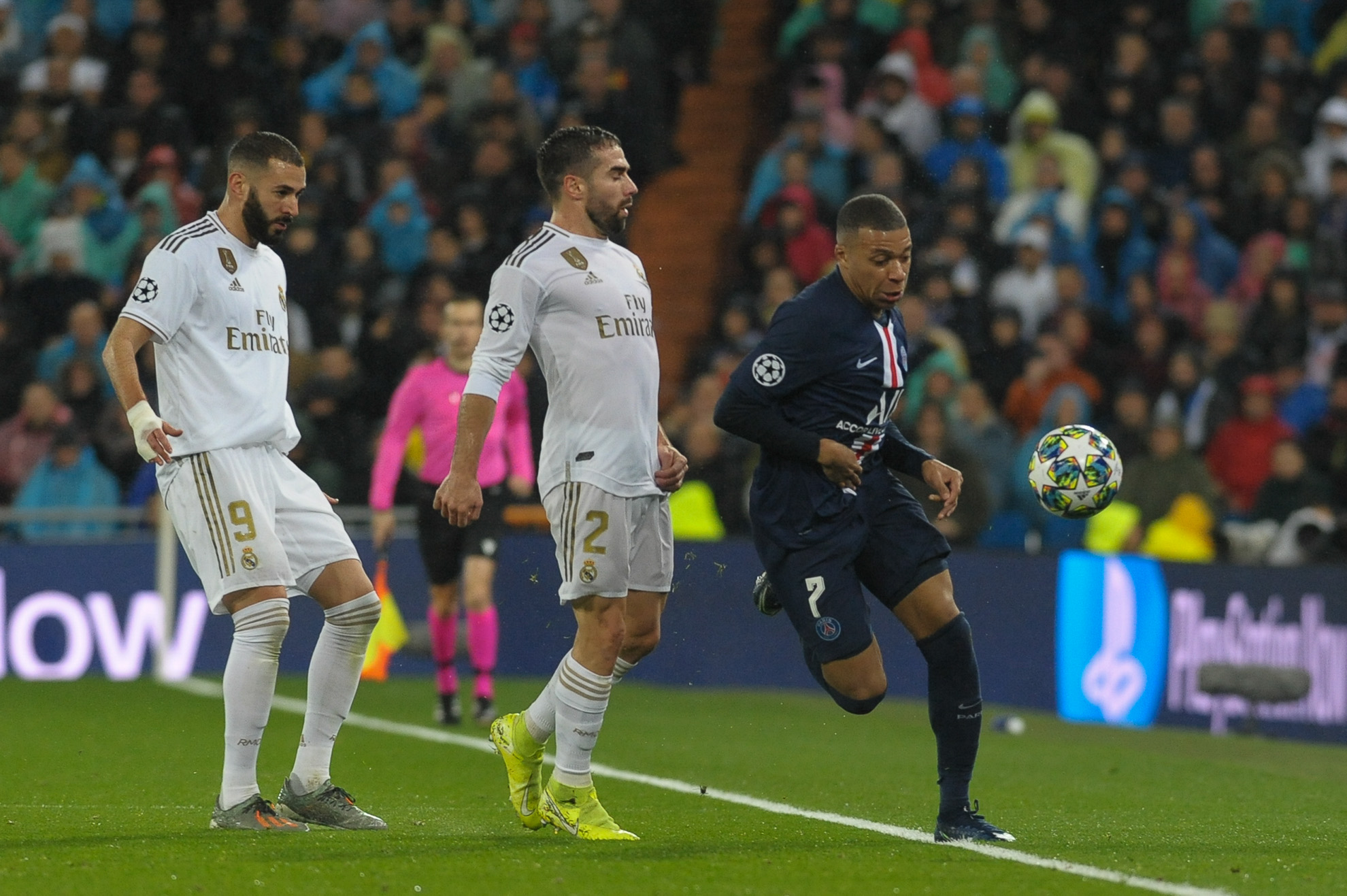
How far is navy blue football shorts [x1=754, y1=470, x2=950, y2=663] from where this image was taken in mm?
6703

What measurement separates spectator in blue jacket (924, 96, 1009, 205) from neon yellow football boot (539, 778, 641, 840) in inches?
389

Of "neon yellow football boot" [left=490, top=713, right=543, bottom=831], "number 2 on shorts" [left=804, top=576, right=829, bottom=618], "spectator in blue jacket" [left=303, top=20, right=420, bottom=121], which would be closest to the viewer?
"number 2 on shorts" [left=804, top=576, right=829, bottom=618]

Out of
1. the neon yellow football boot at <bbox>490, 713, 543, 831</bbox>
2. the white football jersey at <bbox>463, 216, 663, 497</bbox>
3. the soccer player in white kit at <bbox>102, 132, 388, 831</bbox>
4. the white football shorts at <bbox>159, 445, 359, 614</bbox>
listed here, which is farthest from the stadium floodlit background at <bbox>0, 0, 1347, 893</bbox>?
the white football jersey at <bbox>463, 216, 663, 497</bbox>

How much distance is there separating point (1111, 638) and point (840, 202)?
507 centimetres

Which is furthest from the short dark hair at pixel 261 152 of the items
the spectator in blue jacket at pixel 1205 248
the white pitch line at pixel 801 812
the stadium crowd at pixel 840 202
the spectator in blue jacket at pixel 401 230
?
the spectator in blue jacket at pixel 401 230

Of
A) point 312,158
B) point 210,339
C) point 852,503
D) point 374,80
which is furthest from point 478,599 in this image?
point 374,80

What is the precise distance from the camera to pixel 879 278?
6801 millimetres

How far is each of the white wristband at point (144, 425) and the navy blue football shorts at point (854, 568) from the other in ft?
6.66

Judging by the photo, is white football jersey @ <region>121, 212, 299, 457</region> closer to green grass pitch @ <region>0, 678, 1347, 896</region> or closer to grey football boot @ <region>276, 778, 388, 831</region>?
grey football boot @ <region>276, 778, 388, 831</region>

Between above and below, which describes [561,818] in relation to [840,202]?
below

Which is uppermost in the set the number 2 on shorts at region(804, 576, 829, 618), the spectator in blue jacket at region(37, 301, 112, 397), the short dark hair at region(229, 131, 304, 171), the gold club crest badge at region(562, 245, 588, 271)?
the spectator in blue jacket at region(37, 301, 112, 397)

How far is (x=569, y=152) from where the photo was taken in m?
7.00

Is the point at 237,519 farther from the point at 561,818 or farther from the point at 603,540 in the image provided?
the point at 561,818

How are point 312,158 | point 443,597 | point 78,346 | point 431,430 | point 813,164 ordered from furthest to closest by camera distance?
point 312,158, point 813,164, point 78,346, point 443,597, point 431,430
